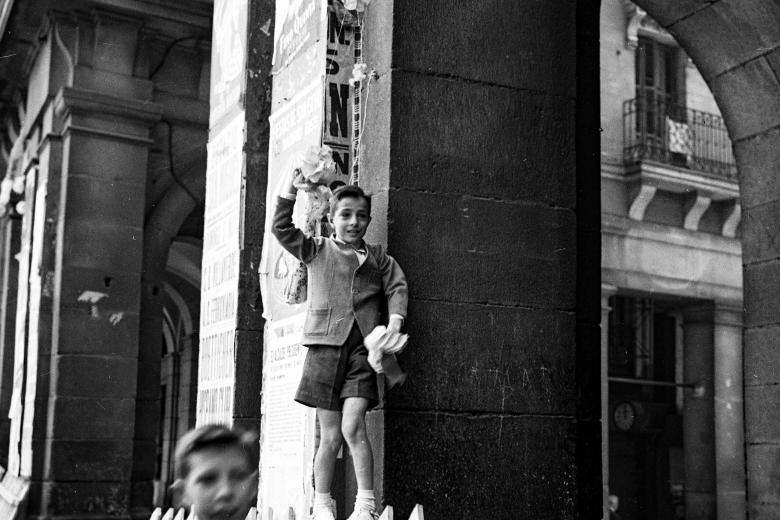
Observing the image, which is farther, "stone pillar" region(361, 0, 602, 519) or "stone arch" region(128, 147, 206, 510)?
"stone arch" region(128, 147, 206, 510)

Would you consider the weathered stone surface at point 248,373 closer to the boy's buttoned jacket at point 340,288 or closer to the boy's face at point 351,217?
the boy's buttoned jacket at point 340,288

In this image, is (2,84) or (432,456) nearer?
(432,456)

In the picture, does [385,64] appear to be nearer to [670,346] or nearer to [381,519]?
[381,519]

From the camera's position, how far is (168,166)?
15.4m

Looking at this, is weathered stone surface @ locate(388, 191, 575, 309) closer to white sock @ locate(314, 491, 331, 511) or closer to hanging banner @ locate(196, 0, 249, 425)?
white sock @ locate(314, 491, 331, 511)

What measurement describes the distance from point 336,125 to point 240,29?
7.66 ft

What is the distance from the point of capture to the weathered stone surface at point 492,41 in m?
6.14

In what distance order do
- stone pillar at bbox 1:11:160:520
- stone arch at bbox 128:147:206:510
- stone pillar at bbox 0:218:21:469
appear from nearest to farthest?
stone pillar at bbox 1:11:160:520, stone arch at bbox 128:147:206:510, stone pillar at bbox 0:218:21:469

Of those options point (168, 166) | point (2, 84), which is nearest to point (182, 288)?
point (2, 84)

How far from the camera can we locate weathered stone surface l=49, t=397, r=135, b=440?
44.5 ft

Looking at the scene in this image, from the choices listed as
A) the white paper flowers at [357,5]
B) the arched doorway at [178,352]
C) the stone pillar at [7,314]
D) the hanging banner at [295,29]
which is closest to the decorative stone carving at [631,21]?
the arched doorway at [178,352]

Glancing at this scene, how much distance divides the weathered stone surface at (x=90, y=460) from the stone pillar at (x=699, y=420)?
34.2 feet

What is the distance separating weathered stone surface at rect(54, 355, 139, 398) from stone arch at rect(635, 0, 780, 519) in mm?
8409

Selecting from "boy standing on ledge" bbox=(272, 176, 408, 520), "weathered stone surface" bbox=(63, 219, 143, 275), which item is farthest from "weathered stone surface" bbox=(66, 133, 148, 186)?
"boy standing on ledge" bbox=(272, 176, 408, 520)
